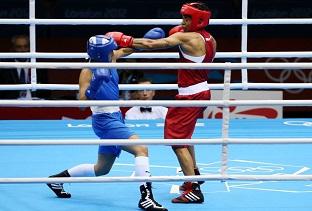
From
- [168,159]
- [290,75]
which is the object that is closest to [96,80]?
[168,159]

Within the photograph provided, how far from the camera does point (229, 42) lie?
424 inches

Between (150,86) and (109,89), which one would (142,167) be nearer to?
(109,89)

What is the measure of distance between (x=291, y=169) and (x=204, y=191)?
2.79ft

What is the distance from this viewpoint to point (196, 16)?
5578mm

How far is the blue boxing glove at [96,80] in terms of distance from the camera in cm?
510

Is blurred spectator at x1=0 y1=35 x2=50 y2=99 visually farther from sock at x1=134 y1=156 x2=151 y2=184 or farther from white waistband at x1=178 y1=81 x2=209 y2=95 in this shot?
sock at x1=134 y1=156 x2=151 y2=184

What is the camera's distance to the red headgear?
557 centimetres

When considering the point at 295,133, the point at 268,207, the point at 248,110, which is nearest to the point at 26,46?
the point at 248,110

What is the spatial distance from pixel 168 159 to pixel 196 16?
1446mm

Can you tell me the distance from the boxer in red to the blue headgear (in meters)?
0.20

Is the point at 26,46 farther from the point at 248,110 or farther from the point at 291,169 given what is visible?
the point at 291,169

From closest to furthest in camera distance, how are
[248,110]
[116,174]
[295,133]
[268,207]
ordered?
[268,207]
[116,174]
[295,133]
[248,110]

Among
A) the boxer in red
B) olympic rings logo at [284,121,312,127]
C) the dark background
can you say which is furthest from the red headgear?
the dark background

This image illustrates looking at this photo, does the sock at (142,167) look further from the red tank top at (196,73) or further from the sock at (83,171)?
the red tank top at (196,73)
